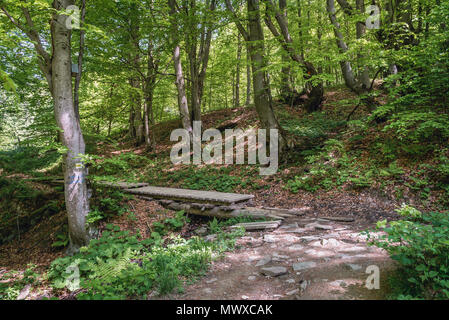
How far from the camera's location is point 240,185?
8.59 m

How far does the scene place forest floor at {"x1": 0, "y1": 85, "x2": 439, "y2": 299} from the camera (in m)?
2.85

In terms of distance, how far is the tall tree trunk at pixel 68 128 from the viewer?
514 centimetres

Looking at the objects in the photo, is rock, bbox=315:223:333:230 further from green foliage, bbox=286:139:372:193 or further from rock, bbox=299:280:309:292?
rock, bbox=299:280:309:292

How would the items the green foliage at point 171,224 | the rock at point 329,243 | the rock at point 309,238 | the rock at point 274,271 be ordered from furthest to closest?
the green foliage at point 171,224
the rock at point 309,238
the rock at point 329,243
the rock at point 274,271

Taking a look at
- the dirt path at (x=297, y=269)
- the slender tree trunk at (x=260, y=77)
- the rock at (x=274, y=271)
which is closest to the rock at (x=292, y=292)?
the dirt path at (x=297, y=269)

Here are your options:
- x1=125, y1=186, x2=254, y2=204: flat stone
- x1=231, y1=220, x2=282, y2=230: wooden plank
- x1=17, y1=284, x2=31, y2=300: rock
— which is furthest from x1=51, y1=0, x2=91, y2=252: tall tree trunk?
x1=231, y1=220, x2=282, y2=230: wooden plank

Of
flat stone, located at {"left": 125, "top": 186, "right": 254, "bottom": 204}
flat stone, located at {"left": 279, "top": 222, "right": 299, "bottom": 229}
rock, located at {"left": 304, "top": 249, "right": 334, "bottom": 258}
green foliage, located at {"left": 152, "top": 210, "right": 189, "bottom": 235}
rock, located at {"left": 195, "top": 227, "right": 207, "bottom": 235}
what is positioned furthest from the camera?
flat stone, located at {"left": 125, "top": 186, "right": 254, "bottom": 204}

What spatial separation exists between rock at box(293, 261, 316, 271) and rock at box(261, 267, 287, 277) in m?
0.17

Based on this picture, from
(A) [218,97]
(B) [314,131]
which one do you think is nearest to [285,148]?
(B) [314,131]

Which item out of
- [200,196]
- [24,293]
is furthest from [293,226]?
[24,293]

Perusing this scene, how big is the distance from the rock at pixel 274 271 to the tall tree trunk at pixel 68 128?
172 inches

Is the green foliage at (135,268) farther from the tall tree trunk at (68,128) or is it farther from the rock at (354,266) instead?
the rock at (354,266)

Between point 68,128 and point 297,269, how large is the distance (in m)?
5.35

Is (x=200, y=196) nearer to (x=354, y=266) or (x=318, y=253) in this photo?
(x=318, y=253)
